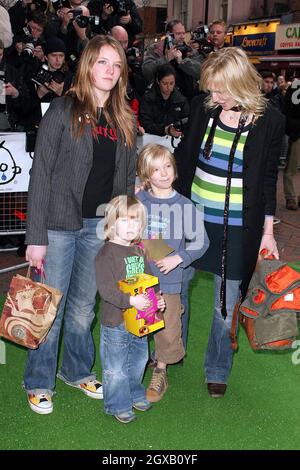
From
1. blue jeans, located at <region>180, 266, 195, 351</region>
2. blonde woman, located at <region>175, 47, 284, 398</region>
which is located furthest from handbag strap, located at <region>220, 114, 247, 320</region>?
blue jeans, located at <region>180, 266, 195, 351</region>

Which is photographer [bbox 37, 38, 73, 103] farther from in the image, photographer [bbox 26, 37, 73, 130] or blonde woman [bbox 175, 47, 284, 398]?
blonde woman [bbox 175, 47, 284, 398]

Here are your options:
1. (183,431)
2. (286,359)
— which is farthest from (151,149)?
(286,359)

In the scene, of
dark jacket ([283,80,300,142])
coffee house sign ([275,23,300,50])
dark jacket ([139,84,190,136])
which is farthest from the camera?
coffee house sign ([275,23,300,50])

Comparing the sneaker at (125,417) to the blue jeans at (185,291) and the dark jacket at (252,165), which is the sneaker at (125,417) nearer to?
the blue jeans at (185,291)

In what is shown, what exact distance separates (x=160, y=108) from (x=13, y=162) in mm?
2277

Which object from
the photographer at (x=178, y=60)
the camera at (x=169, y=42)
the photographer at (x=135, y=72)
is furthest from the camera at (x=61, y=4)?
the camera at (x=169, y=42)

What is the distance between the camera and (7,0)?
18969 millimetres

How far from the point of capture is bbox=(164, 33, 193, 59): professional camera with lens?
8.26 m

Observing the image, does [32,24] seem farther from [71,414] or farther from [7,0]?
[7,0]

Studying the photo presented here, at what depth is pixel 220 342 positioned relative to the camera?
3770 mm

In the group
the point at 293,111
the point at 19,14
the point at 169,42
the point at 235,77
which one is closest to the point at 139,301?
the point at 235,77

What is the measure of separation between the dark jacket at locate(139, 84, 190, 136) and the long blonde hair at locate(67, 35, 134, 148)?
398 cm

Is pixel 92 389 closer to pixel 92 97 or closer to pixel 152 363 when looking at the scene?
pixel 152 363

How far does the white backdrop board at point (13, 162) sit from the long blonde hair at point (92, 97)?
2.81m
